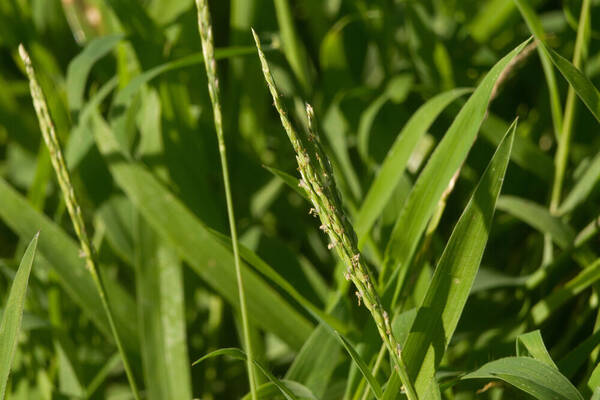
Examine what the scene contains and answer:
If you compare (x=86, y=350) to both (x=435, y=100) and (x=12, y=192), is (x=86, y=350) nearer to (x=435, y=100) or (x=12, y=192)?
(x=12, y=192)

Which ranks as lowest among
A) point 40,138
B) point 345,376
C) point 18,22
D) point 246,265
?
point 345,376

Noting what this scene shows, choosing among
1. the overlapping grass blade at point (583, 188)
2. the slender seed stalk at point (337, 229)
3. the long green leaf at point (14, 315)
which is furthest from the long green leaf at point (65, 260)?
the overlapping grass blade at point (583, 188)

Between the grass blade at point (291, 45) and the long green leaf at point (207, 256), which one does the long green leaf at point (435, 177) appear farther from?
the grass blade at point (291, 45)

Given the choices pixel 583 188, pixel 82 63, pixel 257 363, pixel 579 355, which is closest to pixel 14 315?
pixel 257 363

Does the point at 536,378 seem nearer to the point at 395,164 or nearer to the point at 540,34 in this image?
the point at 395,164

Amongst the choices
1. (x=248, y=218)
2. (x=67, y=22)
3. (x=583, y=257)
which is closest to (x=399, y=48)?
(x=248, y=218)

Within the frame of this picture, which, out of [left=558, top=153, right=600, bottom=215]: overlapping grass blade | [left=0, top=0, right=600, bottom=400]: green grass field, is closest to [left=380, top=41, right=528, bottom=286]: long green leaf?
[left=0, top=0, right=600, bottom=400]: green grass field
